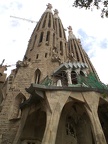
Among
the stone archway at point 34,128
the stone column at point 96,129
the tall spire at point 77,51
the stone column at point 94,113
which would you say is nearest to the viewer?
the stone column at point 96,129

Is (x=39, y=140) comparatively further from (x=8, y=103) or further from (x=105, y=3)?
(x=105, y=3)

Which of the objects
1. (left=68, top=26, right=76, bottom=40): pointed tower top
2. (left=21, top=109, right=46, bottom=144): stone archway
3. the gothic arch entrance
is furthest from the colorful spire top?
(left=21, top=109, right=46, bottom=144): stone archway

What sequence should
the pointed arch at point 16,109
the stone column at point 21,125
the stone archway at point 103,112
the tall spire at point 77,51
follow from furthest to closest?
the tall spire at point 77,51 < the pointed arch at point 16,109 < the stone archway at point 103,112 < the stone column at point 21,125

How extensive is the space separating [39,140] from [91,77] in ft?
18.3

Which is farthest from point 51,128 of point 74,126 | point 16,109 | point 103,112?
point 16,109

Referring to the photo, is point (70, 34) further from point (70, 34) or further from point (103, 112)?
point (103, 112)

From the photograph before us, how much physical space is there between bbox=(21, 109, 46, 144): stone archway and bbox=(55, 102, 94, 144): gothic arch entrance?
1.33 meters

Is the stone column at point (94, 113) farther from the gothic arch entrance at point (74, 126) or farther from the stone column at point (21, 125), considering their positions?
the stone column at point (21, 125)

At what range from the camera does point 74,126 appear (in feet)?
48.4

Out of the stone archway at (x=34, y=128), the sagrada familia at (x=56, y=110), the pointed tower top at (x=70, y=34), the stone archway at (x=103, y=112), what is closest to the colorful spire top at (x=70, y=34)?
the pointed tower top at (x=70, y=34)

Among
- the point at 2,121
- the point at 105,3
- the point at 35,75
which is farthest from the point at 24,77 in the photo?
the point at 105,3

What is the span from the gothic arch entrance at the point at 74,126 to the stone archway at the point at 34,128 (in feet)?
4.37

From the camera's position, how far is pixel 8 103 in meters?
16.7

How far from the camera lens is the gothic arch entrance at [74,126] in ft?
44.9
